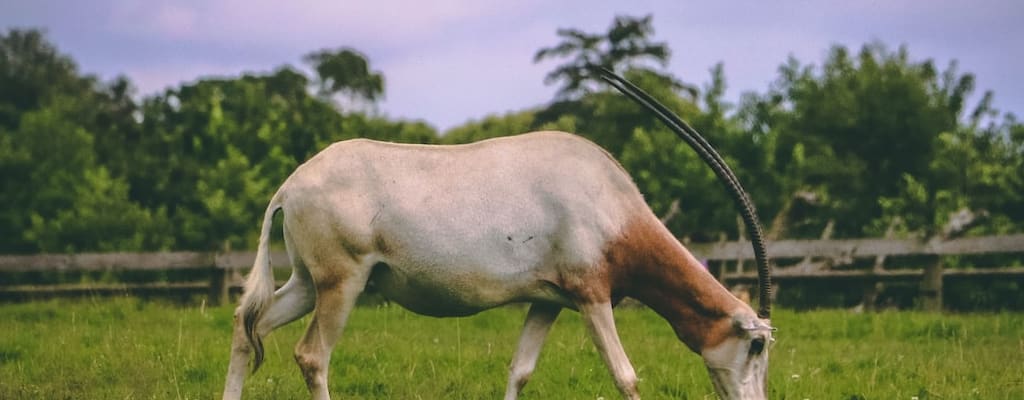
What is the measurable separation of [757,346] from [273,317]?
2679mm

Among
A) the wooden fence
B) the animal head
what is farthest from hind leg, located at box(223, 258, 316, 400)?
the wooden fence

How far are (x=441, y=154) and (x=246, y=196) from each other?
14941 millimetres

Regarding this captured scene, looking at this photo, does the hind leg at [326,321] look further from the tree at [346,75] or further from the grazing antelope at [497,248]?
the tree at [346,75]

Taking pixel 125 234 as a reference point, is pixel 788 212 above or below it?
above

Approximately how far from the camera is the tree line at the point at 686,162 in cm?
1689

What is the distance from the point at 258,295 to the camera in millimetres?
6129

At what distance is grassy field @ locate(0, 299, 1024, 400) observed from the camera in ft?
22.8

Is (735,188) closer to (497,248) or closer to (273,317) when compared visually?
(497,248)

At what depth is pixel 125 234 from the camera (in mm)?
19703

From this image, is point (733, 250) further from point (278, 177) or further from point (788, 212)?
point (278, 177)

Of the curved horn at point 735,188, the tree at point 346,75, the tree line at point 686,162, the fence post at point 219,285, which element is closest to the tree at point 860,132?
the tree line at point 686,162

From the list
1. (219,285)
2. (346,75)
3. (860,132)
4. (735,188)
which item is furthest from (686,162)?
(346,75)

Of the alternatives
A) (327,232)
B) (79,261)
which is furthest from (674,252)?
(79,261)

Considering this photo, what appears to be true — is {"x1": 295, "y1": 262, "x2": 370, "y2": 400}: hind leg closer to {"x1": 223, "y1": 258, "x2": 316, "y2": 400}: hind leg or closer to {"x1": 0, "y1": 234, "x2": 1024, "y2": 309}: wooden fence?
{"x1": 223, "y1": 258, "x2": 316, "y2": 400}: hind leg
